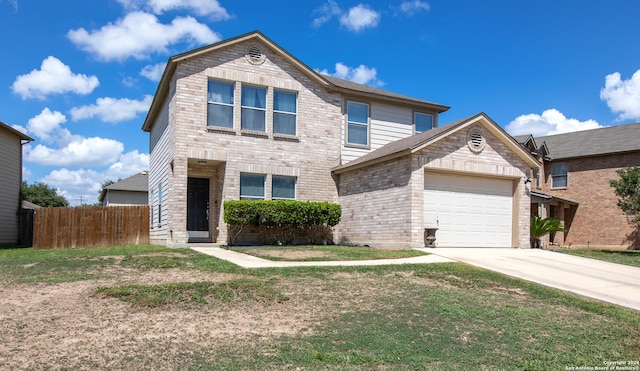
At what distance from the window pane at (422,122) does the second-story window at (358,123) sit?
2.54m

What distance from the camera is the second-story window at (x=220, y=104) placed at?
1789cm

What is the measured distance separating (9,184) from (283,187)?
14485 millimetres

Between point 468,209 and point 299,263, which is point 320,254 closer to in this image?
→ point 299,263

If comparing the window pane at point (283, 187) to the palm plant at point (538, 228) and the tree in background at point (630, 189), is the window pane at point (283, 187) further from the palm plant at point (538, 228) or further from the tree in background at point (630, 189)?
the tree in background at point (630, 189)

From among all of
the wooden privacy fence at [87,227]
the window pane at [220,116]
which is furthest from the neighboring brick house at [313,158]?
the wooden privacy fence at [87,227]

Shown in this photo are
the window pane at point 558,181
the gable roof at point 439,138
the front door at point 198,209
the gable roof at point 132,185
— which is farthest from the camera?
the gable roof at point 132,185

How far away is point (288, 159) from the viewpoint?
1906 cm

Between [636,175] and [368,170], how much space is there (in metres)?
11.9

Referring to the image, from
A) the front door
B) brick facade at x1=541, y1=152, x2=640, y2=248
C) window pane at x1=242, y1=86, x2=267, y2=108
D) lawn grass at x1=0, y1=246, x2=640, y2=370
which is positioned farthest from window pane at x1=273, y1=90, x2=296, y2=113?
brick facade at x1=541, y1=152, x2=640, y2=248

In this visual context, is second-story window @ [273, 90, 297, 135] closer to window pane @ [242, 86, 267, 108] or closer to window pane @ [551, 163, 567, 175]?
window pane @ [242, 86, 267, 108]

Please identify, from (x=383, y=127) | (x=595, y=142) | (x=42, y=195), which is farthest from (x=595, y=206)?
(x=42, y=195)

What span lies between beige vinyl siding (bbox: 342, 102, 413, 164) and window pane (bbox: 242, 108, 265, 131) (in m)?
3.52

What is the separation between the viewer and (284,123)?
1925 cm

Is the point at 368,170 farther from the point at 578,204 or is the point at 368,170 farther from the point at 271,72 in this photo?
the point at 578,204
